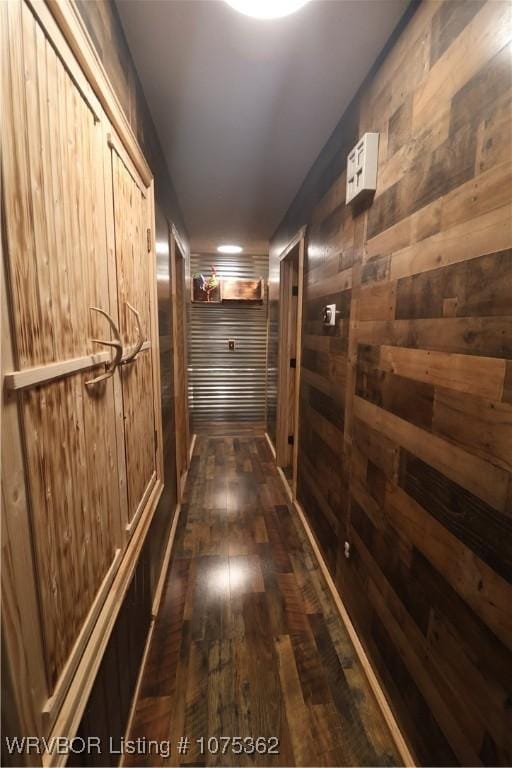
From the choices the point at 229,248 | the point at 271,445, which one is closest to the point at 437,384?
the point at 271,445

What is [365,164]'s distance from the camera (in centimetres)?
125

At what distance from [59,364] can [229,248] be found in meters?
3.95

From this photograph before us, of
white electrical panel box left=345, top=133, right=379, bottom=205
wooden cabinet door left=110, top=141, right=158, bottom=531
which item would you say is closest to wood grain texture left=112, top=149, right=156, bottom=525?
wooden cabinet door left=110, top=141, right=158, bottom=531

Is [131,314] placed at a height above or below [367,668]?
above

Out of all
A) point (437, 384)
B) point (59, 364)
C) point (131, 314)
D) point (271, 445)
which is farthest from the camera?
point (271, 445)

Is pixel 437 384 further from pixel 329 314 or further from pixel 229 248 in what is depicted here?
pixel 229 248

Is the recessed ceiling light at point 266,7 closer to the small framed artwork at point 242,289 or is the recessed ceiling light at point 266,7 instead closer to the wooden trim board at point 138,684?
the wooden trim board at point 138,684

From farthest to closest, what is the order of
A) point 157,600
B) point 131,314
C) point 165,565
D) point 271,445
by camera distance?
point 271,445, point 165,565, point 157,600, point 131,314

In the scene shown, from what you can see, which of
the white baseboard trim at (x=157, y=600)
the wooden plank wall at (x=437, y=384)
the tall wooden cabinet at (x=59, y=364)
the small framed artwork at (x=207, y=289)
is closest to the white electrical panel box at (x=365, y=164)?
the wooden plank wall at (x=437, y=384)

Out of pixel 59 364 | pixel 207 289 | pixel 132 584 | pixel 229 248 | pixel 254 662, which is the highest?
pixel 229 248

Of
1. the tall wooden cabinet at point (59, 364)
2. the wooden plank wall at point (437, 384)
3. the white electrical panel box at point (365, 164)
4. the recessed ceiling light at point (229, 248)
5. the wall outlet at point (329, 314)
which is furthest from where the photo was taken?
the recessed ceiling light at point (229, 248)

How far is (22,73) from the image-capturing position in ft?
1.71

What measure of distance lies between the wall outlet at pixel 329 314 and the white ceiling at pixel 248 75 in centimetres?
93

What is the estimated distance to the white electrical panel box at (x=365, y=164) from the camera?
1234 millimetres
